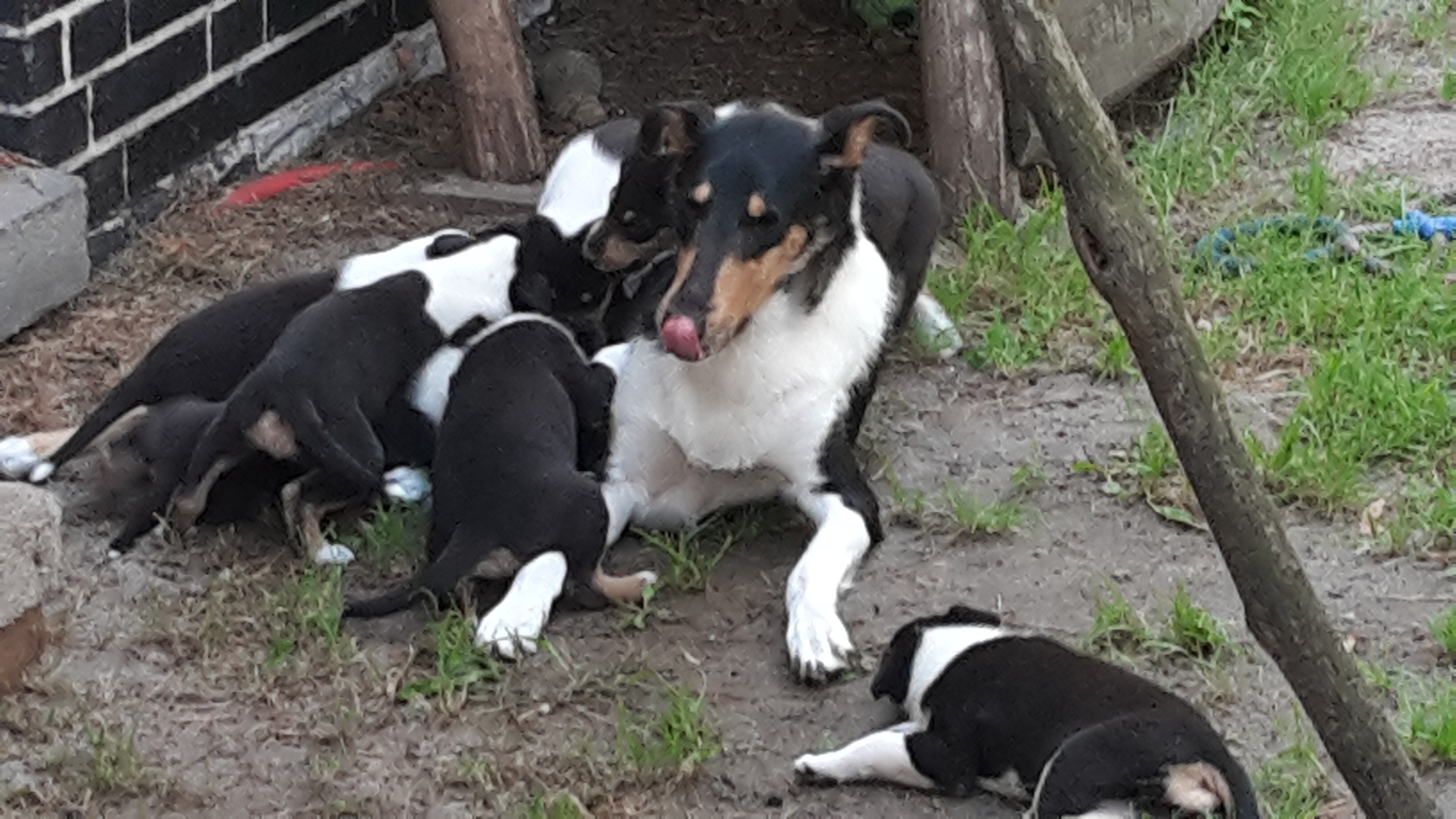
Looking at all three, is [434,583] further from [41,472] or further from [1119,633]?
[1119,633]

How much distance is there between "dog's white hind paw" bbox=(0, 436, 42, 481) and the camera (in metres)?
4.45

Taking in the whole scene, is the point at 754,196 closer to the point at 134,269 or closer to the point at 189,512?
the point at 189,512

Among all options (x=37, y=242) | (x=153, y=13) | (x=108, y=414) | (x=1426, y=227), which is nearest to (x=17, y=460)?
(x=108, y=414)

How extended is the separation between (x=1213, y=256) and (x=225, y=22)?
2.67 m

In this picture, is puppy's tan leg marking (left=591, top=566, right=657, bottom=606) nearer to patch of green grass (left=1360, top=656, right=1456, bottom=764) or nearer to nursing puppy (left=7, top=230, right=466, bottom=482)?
nursing puppy (left=7, top=230, right=466, bottom=482)

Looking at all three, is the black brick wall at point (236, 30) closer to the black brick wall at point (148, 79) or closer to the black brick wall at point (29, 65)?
the black brick wall at point (148, 79)

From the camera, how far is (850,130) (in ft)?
13.3

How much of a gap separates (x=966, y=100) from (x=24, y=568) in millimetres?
2967

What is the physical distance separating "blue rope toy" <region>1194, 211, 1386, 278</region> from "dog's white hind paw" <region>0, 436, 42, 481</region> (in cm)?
294

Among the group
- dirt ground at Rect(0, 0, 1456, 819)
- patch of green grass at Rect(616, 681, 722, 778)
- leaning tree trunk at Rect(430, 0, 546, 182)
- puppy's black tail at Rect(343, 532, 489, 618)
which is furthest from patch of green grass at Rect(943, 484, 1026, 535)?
leaning tree trunk at Rect(430, 0, 546, 182)

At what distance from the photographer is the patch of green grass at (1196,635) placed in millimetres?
3945

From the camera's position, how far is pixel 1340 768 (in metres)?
2.81

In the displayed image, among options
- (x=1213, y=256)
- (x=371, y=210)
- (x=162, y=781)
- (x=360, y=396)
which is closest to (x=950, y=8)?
(x=1213, y=256)

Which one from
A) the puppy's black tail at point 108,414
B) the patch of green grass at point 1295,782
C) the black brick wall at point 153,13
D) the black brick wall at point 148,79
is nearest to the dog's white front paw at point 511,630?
the puppy's black tail at point 108,414
